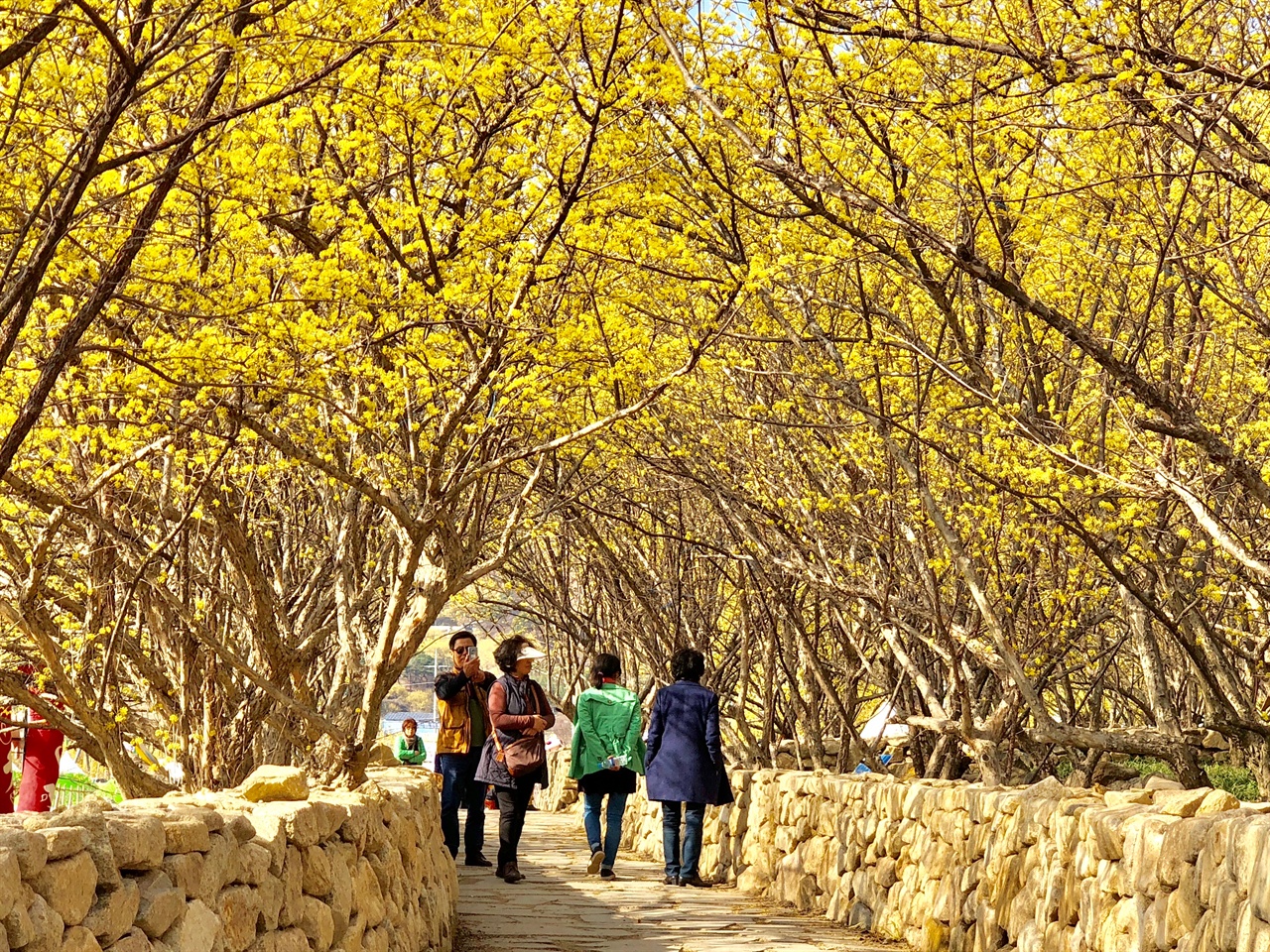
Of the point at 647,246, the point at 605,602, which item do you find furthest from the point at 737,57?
the point at 605,602

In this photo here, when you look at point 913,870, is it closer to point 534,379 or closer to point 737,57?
point 534,379

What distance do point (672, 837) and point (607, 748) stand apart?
0.72 m

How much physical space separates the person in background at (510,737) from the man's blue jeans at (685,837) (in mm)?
871

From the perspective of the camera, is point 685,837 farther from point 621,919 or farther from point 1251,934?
point 1251,934

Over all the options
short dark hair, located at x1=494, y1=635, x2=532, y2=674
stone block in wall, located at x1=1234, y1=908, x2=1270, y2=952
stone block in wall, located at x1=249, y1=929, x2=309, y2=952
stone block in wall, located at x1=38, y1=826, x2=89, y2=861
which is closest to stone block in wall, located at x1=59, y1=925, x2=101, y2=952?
stone block in wall, located at x1=38, y1=826, x2=89, y2=861

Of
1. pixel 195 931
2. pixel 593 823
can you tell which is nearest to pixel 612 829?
pixel 593 823

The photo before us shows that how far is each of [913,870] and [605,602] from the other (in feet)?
34.5

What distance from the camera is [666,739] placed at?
10164 millimetres

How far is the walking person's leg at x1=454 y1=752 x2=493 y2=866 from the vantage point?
10.5m

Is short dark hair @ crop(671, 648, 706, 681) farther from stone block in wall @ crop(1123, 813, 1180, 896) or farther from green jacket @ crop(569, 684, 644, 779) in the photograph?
stone block in wall @ crop(1123, 813, 1180, 896)

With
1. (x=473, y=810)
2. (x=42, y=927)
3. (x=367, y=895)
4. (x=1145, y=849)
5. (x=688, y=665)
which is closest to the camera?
(x=42, y=927)

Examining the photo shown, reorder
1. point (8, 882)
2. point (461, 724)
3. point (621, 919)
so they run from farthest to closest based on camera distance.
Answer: point (461, 724)
point (621, 919)
point (8, 882)

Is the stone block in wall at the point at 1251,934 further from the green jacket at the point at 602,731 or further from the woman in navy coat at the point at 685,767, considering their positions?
the green jacket at the point at 602,731

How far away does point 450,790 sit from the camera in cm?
1056
